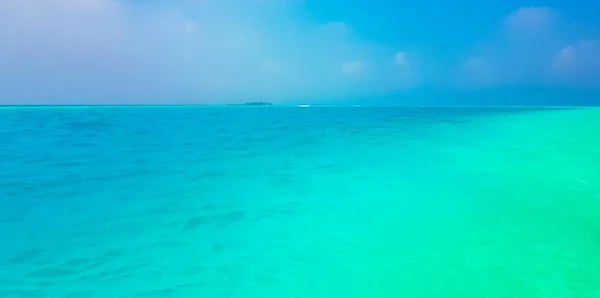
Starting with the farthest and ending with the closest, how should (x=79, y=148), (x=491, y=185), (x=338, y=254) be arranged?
(x=79, y=148)
(x=491, y=185)
(x=338, y=254)

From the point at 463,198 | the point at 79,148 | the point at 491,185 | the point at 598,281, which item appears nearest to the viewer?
the point at 598,281

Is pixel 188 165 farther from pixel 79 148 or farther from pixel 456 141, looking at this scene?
pixel 456 141

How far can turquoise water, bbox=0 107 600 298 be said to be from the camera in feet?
8.54

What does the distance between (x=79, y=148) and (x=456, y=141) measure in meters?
8.18

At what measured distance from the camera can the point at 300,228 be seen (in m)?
3.67

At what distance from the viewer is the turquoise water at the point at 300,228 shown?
8.54 feet

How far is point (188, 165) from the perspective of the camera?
22.5 feet

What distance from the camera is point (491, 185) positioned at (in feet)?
17.1

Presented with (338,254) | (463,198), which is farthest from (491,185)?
(338,254)

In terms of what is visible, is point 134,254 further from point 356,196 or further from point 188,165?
point 188,165

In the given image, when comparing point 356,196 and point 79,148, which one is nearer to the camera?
point 356,196

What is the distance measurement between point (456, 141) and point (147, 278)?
8.73 meters

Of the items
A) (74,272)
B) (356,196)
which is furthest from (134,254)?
(356,196)

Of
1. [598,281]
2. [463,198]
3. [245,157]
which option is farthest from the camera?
[245,157]
